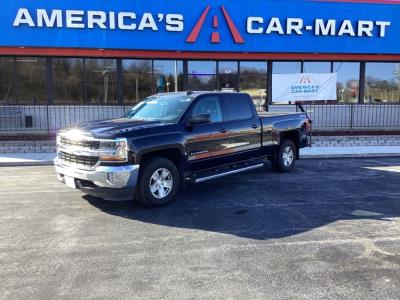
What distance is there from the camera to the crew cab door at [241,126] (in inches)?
311

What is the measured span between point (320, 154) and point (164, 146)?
22.9 feet

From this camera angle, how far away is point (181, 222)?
19.1ft

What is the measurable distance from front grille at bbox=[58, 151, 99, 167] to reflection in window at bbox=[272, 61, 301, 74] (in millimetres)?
13162

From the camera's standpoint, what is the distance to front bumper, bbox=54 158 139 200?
5984 mm

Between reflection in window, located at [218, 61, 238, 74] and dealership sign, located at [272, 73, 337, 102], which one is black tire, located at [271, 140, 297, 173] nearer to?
dealership sign, located at [272, 73, 337, 102]

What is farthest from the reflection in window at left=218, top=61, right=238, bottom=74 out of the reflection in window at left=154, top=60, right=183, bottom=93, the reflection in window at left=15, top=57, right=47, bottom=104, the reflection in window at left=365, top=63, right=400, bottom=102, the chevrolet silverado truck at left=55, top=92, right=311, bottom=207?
the chevrolet silverado truck at left=55, top=92, right=311, bottom=207

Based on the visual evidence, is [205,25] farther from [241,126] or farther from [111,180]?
[111,180]

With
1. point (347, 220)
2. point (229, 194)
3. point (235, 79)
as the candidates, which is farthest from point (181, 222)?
A: point (235, 79)

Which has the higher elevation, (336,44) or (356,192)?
(336,44)

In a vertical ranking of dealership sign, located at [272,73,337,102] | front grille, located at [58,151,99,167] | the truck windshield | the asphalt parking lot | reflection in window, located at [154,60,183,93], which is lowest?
the asphalt parking lot

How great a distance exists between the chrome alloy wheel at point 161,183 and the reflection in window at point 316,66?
13298mm

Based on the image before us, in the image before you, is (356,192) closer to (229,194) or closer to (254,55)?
(229,194)

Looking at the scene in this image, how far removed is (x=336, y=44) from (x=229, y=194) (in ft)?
42.2

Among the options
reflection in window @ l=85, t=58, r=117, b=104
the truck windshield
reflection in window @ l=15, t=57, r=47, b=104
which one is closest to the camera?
the truck windshield
